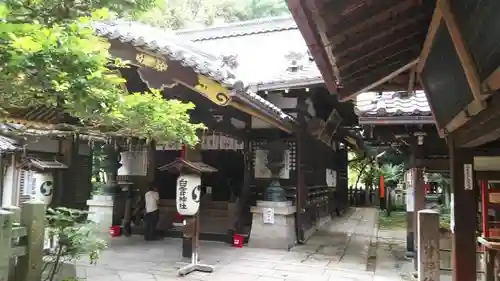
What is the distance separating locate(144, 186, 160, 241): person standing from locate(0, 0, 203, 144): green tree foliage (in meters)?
7.05

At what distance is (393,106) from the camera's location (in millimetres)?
7086

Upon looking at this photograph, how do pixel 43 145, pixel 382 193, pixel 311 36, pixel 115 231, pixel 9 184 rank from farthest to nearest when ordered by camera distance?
pixel 382 193, pixel 115 231, pixel 43 145, pixel 9 184, pixel 311 36

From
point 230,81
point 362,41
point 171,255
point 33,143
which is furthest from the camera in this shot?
point 33,143

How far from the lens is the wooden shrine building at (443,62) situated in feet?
6.87

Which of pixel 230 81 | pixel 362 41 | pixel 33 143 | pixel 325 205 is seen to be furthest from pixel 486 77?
pixel 325 205

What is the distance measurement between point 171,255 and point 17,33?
713 centimetres

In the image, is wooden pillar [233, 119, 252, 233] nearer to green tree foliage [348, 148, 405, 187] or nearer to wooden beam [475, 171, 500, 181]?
wooden beam [475, 171, 500, 181]

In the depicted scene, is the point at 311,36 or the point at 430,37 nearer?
the point at 311,36

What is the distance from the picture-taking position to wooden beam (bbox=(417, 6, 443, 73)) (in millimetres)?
2580

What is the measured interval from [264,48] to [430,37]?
1166 cm

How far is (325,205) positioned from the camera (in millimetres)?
15156

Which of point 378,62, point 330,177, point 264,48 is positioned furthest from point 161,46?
point 330,177

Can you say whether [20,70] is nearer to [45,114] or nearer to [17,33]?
[17,33]

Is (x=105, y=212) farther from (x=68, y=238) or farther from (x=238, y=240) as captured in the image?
(x=68, y=238)
